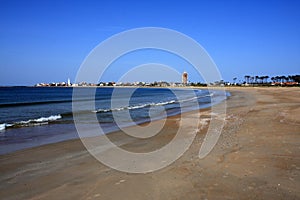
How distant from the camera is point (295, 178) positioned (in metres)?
4.72

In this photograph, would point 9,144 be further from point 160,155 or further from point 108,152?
point 160,155

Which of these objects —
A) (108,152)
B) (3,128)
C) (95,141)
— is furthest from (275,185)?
(3,128)

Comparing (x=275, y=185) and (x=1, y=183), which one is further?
(x=1, y=183)

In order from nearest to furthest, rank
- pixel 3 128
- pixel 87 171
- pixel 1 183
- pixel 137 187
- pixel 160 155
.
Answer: pixel 137 187 < pixel 1 183 < pixel 87 171 < pixel 160 155 < pixel 3 128

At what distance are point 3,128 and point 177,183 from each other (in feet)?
37.6

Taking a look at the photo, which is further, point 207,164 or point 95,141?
point 95,141

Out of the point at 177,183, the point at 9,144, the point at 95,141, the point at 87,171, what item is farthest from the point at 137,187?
the point at 9,144

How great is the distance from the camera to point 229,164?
5.72m

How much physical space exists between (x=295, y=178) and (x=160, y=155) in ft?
10.9

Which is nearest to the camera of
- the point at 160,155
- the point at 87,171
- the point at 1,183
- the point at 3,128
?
the point at 1,183

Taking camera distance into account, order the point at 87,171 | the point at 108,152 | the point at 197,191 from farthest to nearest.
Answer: the point at 108,152 → the point at 87,171 → the point at 197,191

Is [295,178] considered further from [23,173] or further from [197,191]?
[23,173]

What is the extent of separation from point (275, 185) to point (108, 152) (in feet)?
15.4

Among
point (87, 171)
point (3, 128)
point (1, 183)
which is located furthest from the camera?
point (3, 128)
